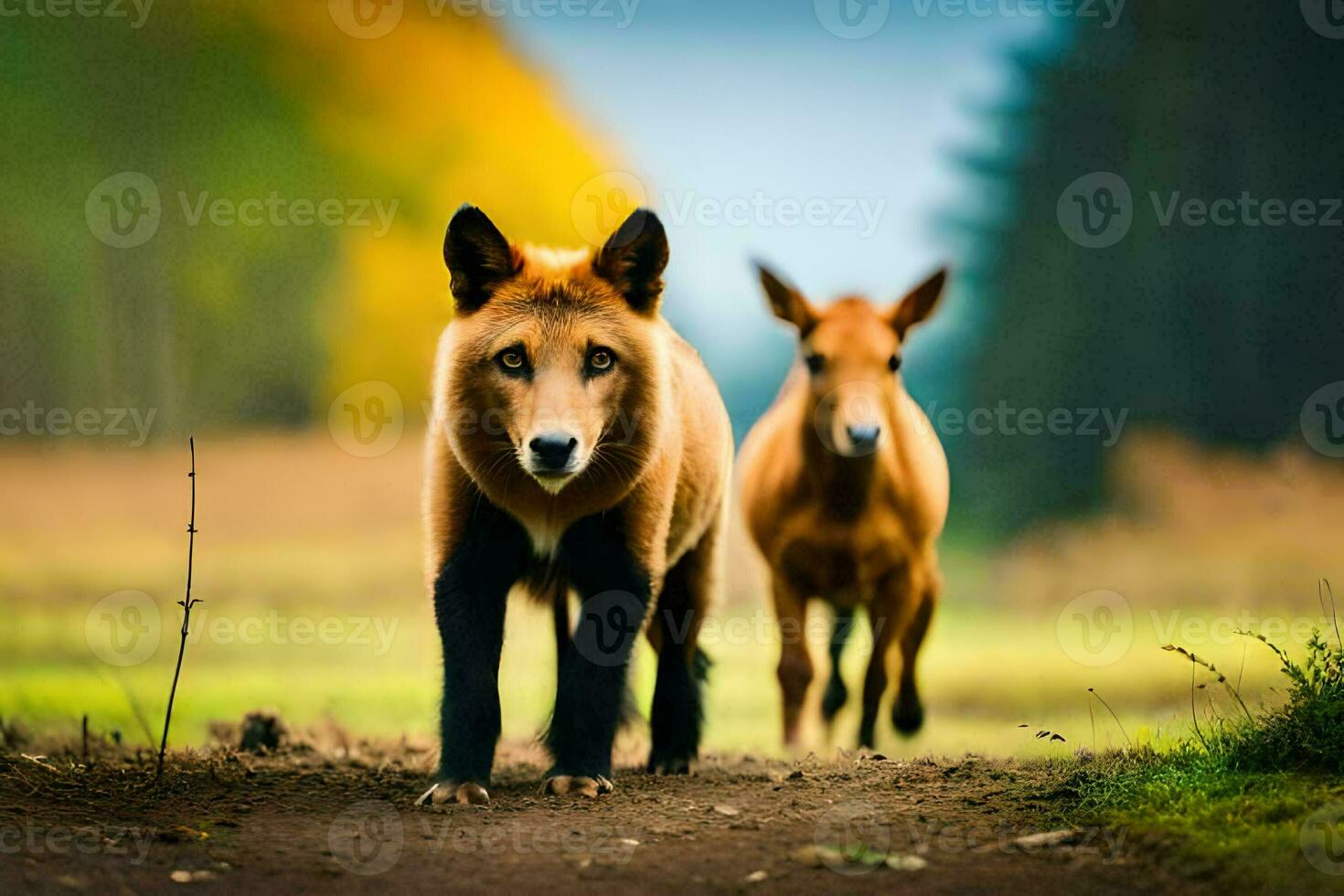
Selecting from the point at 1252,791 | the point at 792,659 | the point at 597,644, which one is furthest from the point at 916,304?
the point at 1252,791

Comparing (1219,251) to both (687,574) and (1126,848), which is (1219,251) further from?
(1126,848)

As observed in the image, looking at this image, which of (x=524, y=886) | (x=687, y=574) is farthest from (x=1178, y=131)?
(x=524, y=886)

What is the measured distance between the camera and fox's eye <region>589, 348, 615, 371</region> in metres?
5.58
